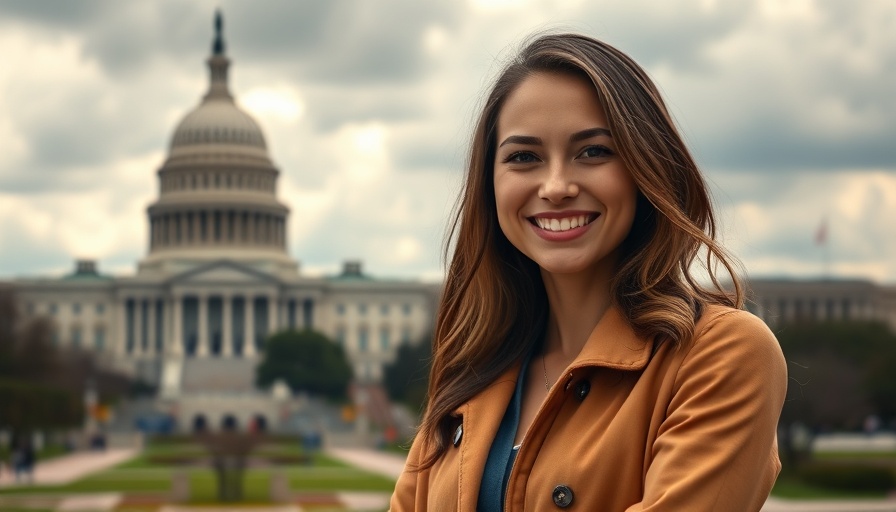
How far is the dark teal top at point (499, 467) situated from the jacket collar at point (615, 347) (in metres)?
0.39

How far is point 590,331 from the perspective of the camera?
455cm

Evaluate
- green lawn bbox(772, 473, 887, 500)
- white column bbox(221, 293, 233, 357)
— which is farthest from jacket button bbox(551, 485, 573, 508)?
white column bbox(221, 293, 233, 357)

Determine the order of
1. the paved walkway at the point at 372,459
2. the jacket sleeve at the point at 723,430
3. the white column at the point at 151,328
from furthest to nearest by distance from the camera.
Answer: the white column at the point at 151,328 < the paved walkway at the point at 372,459 < the jacket sleeve at the point at 723,430

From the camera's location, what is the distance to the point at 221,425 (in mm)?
112312

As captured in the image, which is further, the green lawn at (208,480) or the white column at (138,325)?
the white column at (138,325)

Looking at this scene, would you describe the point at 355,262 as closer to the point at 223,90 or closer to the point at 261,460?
the point at 223,90

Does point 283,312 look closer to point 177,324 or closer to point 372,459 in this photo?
point 177,324

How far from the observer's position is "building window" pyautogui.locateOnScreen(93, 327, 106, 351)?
485 feet

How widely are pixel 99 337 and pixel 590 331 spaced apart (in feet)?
485

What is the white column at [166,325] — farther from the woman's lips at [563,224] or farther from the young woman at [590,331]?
the woman's lips at [563,224]

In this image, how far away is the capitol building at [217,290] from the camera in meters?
142

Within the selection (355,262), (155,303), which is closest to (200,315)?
(155,303)

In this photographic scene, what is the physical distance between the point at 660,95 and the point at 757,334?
811 mm

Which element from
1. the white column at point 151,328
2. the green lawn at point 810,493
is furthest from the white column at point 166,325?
the green lawn at point 810,493
